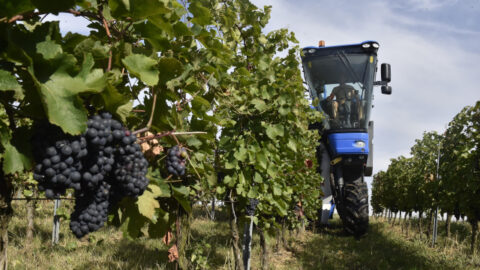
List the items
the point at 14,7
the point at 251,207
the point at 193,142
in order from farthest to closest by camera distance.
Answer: the point at 251,207 → the point at 193,142 → the point at 14,7

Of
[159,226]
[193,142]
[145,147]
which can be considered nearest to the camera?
[145,147]

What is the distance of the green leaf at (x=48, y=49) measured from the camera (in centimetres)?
110

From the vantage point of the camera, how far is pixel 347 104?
8.95 metres

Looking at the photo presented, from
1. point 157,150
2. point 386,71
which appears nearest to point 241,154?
point 157,150

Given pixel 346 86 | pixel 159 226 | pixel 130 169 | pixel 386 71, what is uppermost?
pixel 386 71

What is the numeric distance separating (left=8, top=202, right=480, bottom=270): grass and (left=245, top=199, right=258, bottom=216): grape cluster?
0.67 meters

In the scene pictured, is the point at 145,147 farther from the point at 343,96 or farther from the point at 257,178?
the point at 343,96

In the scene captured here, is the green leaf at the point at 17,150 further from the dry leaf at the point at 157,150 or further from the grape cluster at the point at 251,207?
the grape cluster at the point at 251,207

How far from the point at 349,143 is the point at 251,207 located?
15.9 feet

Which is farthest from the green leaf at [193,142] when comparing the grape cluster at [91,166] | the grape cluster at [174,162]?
the grape cluster at [91,166]

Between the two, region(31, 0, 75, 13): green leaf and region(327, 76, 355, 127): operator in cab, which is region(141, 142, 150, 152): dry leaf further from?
region(327, 76, 355, 127): operator in cab

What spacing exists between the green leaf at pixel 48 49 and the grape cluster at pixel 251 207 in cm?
326

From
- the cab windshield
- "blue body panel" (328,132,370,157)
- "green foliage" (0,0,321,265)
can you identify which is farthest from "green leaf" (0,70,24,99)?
the cab windshield

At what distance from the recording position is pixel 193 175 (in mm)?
2248
